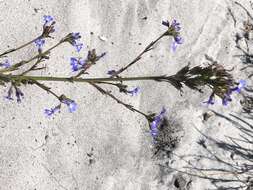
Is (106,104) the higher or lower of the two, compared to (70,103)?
higher

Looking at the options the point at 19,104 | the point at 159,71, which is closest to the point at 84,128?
the point at 19,104

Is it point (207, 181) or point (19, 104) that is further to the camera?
point (207, 181)

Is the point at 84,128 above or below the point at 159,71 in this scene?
below

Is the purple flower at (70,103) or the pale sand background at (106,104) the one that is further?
the pale sand background at (106,104)

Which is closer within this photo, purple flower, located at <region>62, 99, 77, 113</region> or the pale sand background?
purple flower, located at <region>62, 99, 77, 113</region>

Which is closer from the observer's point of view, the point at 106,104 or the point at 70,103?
the point at 70,103

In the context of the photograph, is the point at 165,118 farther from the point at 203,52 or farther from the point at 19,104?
the point at 19,104

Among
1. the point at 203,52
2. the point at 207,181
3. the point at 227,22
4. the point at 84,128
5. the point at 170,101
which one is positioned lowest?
the point at 207,181
